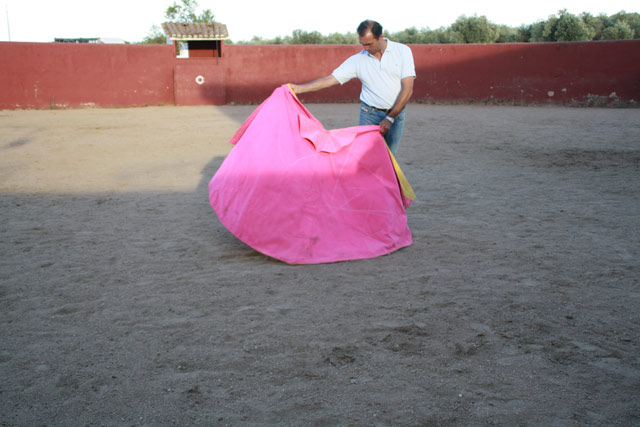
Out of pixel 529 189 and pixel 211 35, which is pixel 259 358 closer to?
pixel 529 189

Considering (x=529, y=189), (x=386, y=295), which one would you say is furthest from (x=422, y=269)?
(x=529, y=189)

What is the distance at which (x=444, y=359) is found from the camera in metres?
2.27

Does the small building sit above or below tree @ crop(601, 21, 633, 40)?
below

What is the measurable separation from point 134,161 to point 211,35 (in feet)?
45.4

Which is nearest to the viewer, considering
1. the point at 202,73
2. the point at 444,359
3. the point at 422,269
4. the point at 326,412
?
the point at 326,412

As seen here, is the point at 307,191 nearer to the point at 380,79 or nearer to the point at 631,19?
the point at 380,79

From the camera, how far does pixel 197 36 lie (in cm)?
1983

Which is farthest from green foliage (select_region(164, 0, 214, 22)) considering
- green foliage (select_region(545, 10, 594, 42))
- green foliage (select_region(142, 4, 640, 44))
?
green foliage (select_region(545, 10, 594, 42))

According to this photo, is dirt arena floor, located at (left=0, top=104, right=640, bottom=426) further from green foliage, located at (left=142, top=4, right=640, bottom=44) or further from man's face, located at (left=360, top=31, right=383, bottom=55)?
green foliage, located at (left=142, top=4, right=640, bottom=44)

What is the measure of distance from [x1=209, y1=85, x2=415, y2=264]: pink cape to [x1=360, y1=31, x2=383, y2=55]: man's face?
0.57 metres

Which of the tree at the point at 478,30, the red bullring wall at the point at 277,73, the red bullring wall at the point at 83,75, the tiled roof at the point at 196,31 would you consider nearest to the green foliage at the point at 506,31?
the tree at the point at 478,30

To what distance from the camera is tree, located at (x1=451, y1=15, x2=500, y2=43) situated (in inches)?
1325

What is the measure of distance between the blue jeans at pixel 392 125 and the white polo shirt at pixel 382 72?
0.06 metres

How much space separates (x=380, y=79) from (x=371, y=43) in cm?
28
